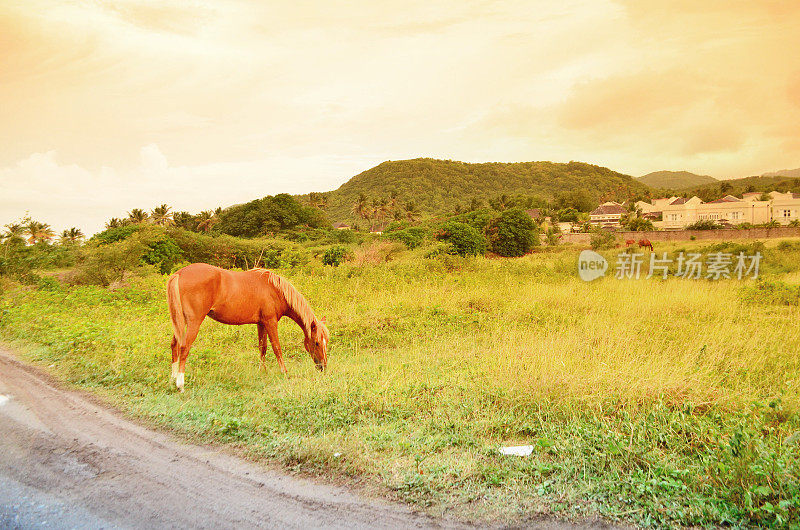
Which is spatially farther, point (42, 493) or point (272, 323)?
point (272, 323)

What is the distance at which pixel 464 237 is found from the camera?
32062mm

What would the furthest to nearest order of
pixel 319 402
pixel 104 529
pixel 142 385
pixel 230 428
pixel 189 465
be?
pixel 142 385
pixel 319 402
pixel 230 428
pixel 189 465
pixel 104 529

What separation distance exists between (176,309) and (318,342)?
6.16 ft

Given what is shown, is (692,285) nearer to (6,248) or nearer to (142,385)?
(142,385)

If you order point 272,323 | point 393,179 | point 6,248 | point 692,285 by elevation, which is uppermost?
point 393,179

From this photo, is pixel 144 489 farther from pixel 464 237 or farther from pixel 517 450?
pixel 464 237

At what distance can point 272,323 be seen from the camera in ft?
21.7

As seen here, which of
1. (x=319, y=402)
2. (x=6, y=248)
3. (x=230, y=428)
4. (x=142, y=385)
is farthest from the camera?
(x=6, y=248)

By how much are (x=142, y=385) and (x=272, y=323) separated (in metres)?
1.79

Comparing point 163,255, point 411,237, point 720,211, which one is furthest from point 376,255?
point 720,211

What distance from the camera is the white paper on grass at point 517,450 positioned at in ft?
13.1

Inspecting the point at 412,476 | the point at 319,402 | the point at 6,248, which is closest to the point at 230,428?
the point at 319,402

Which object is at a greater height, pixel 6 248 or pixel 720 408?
pixel 6 248

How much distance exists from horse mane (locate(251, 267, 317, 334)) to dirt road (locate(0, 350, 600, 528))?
94.0 inches
